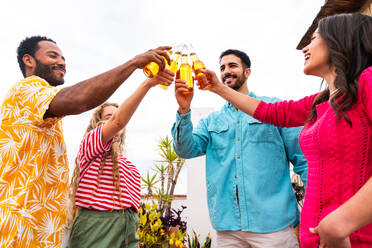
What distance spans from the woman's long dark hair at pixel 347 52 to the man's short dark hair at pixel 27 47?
1.50 metres

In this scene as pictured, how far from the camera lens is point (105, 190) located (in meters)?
1.71

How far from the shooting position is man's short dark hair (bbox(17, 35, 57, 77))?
5.25 feet

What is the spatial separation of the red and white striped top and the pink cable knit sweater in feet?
3.62

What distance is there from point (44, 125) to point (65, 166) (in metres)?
0.25

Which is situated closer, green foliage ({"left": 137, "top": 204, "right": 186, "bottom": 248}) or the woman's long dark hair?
the woman's long dark hair

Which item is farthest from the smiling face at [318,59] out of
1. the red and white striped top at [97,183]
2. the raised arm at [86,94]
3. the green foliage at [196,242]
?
the green foliage at [196,242]

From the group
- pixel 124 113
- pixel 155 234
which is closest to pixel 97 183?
pixel 124 113

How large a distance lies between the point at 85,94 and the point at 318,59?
0.95 meters

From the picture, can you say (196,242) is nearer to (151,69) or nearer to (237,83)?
(237,83)

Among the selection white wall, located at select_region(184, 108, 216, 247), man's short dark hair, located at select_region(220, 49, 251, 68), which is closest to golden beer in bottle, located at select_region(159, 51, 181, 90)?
man's short dark hair, located at select_region(220, 49, 251, 68)

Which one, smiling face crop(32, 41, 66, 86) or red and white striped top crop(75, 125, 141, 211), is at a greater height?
smiling face crop(32, 41, 66, 86)

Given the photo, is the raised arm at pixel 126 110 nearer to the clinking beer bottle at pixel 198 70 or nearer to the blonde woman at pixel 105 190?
the blonde woman at pixel 105 190

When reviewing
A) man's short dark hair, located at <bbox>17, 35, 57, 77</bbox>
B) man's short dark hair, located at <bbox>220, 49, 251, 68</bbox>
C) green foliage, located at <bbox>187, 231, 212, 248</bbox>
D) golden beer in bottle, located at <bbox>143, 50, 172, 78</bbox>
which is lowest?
green foliage, located at <bbox>187, 231, 212, 248</bbox>

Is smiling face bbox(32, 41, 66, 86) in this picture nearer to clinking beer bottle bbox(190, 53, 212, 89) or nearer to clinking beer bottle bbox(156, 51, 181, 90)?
clinking beer bottle bbox(156, 51, 181, 90)
